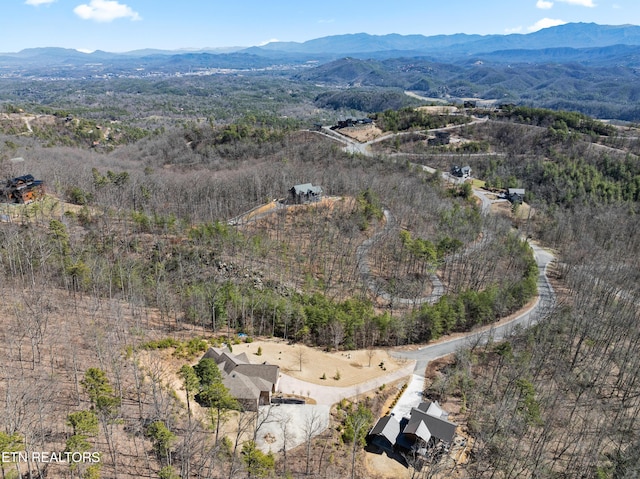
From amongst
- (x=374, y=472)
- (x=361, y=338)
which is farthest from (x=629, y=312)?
(x=374, y=472)

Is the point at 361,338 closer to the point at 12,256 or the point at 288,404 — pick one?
the point at 288,404

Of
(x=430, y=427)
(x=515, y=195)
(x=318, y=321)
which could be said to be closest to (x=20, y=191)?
(x=318, y=321)

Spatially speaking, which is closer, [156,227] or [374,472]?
Result: [374,472]

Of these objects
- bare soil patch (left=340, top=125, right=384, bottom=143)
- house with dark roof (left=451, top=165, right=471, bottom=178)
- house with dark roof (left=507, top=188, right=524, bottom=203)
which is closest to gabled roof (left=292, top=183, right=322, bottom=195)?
house with dark roof (left=451, top=165, right=471, bottom=178)

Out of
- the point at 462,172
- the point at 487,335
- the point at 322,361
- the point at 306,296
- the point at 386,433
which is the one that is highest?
the point at 462,172

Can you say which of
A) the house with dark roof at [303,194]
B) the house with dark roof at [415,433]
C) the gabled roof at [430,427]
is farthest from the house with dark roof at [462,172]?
the gabled roof at [430,427]

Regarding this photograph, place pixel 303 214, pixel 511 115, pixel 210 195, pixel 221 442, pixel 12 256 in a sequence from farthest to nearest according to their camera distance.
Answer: pixel 511 115 < pixel 210 195 < pixel 303 214 < pixel 12 256 < pixel 221 442

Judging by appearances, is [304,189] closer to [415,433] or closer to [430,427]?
[430,427]
